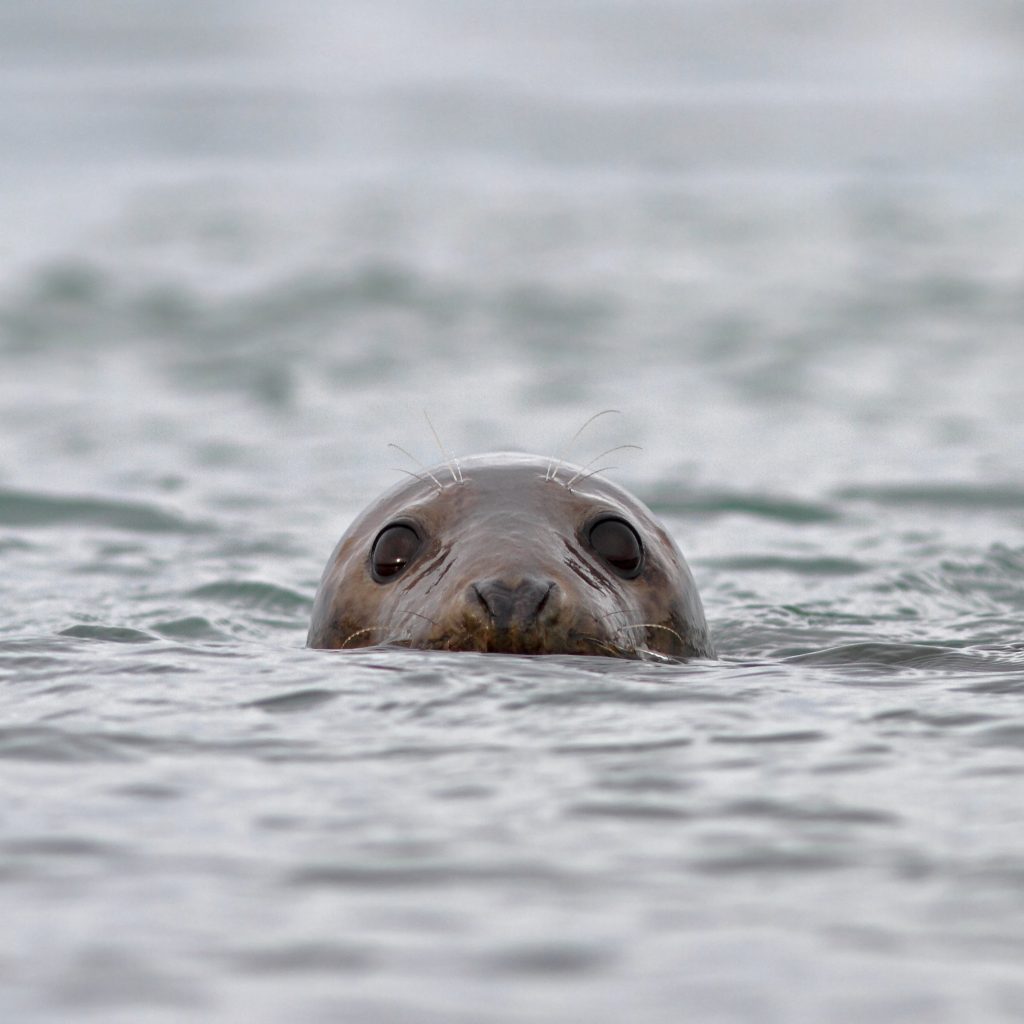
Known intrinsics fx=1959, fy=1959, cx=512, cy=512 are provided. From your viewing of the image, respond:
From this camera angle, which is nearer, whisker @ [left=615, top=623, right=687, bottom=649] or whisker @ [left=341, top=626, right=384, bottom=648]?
whisker @ [left=615, top=623, right=687, bottom=649]

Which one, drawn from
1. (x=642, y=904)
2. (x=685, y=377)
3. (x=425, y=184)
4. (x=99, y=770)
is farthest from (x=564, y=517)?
(x=425, y=184)

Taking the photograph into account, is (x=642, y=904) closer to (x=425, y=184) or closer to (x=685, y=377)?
(x=685, y=377)

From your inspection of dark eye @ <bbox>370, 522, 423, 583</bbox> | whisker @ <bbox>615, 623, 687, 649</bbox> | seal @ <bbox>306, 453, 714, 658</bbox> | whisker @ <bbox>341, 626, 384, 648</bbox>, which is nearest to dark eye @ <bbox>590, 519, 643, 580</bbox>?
seal @ <bbox>306, 453, 714, 658</bbox>

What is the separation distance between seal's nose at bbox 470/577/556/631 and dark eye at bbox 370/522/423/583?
0.62 m

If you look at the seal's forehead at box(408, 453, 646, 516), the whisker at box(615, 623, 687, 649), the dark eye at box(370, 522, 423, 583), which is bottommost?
the whisker at box(615, 623, 687, 649)

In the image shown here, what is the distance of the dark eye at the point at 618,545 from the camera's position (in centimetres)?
572

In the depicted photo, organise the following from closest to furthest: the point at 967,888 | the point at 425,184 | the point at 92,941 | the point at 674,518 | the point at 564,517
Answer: the point at 92,941, the point at 967,888, the point at 564,517, the point at 674,518, the point at 425,184

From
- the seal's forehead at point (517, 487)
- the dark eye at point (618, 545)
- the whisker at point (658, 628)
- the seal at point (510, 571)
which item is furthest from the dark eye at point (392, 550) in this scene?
the whisker at point (658, 628)

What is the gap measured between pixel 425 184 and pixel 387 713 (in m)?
23.6

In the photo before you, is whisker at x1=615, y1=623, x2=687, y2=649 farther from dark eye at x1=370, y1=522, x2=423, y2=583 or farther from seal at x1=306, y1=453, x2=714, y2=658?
dark eye at x1=370, y1=522, x2=423, y2=583

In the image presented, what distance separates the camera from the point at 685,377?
16203 mm

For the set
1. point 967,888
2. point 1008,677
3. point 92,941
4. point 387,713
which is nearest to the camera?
point 92,941

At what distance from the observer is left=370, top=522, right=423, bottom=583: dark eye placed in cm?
575

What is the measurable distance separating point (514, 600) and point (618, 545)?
0.71 m
